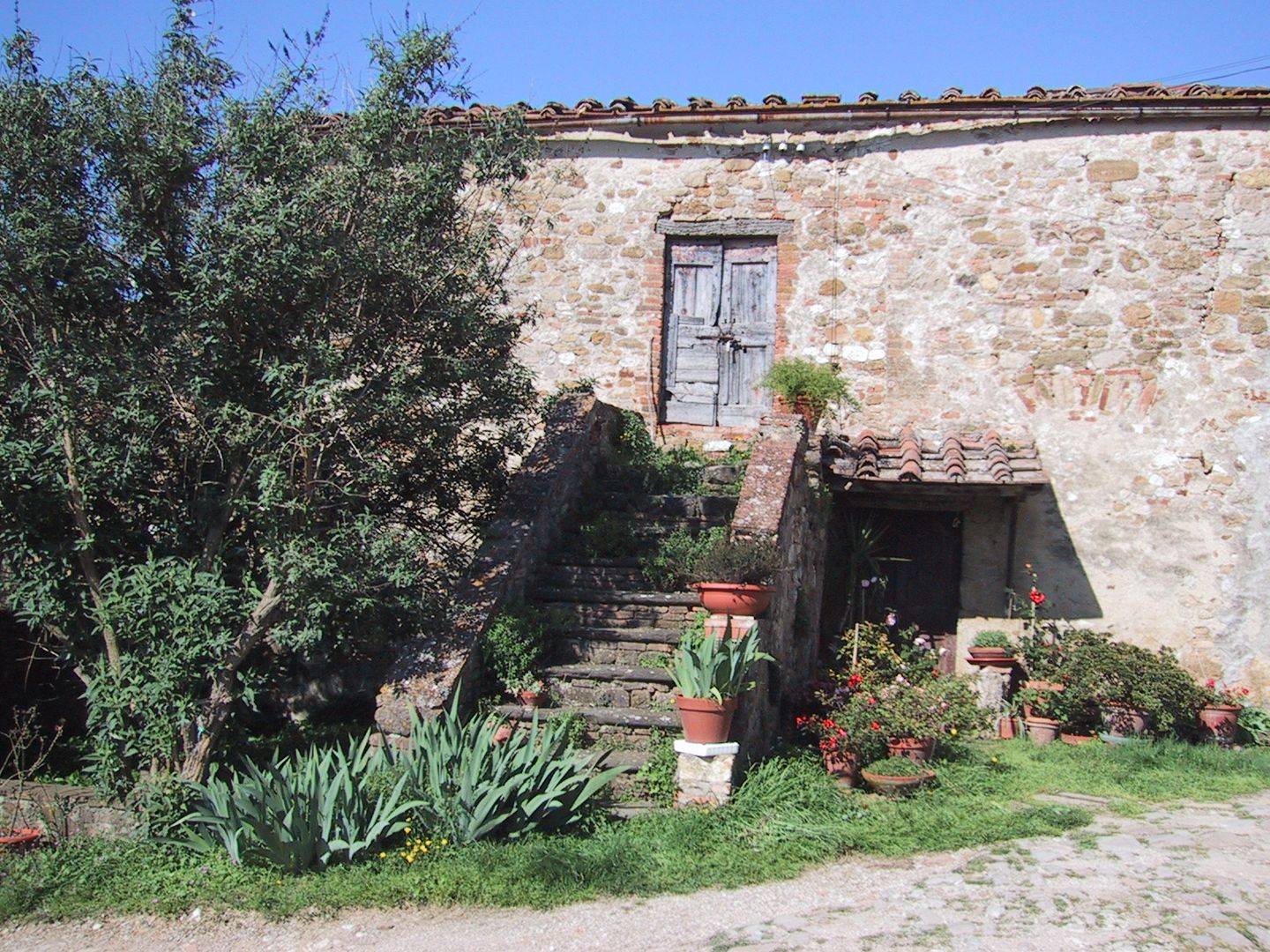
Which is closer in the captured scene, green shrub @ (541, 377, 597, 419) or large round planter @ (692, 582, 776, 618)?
large round planter @ (692, 582, 776, 618)

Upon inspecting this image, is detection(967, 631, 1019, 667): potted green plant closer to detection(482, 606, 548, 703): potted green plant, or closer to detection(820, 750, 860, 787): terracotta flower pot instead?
detection(820, 750, 860, 787): terracotta flower pot

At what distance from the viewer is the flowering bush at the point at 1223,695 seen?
8766mm

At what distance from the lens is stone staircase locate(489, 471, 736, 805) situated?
6613 millimetres

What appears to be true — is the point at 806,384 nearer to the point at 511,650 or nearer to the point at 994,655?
the point at 994,655

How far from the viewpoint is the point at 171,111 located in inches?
243

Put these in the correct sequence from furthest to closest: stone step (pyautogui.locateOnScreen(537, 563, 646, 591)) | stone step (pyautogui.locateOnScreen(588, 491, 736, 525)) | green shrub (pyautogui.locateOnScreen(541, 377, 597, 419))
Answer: green shrub (pyautogui.locateOnScreen(541, 377, 597, 419)) → stone step (pyautogui.locateOnScreen(588, 491, 736, 525)) → stone step (pyautogui.locateOnScreen(537, 563, 646, 591))

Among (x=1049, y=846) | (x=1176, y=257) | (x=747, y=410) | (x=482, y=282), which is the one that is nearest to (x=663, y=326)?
(x=747, y=410)

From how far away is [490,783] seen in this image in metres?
5.61

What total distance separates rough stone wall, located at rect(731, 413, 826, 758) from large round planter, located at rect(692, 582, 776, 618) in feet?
0.66

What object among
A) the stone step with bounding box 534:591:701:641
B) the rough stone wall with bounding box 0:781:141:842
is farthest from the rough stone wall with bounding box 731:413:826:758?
the rough stone wall with bounding box 0:781:141:842

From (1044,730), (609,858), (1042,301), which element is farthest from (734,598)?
(1042,301)

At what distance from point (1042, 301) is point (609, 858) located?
7.07 meters

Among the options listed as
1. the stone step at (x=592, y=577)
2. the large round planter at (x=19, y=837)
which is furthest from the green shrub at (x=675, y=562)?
the large round planter at (x=19, y=837)

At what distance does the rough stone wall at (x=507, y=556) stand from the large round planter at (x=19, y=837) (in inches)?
71.2
